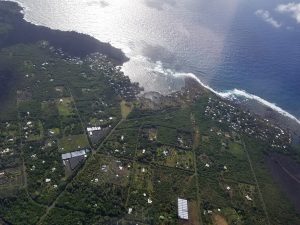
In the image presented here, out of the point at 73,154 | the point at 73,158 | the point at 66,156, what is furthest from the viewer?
the point at 73,154

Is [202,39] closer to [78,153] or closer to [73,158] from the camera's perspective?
[78,153]

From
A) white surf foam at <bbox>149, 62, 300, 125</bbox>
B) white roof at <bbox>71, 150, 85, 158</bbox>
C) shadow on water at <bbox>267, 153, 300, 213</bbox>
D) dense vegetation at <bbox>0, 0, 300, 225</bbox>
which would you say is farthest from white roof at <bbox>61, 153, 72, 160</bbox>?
shadow on water at <bbox>267, 153, 300, 213</bbox>

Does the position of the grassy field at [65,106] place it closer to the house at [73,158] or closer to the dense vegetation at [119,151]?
the dense vegetation at [119,151]

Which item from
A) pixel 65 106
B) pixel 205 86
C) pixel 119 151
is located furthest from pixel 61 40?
pixel 119 151

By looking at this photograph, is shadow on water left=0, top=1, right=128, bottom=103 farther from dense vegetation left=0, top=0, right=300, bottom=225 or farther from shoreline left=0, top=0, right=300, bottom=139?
dense vegetation left=0, top=0, right=300, bottom=225

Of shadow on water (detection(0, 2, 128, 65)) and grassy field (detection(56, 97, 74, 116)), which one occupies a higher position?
shadow on water (detection(0, 2, 128, 65))

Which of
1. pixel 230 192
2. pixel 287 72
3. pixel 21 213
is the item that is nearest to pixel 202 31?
pixel 287 72
